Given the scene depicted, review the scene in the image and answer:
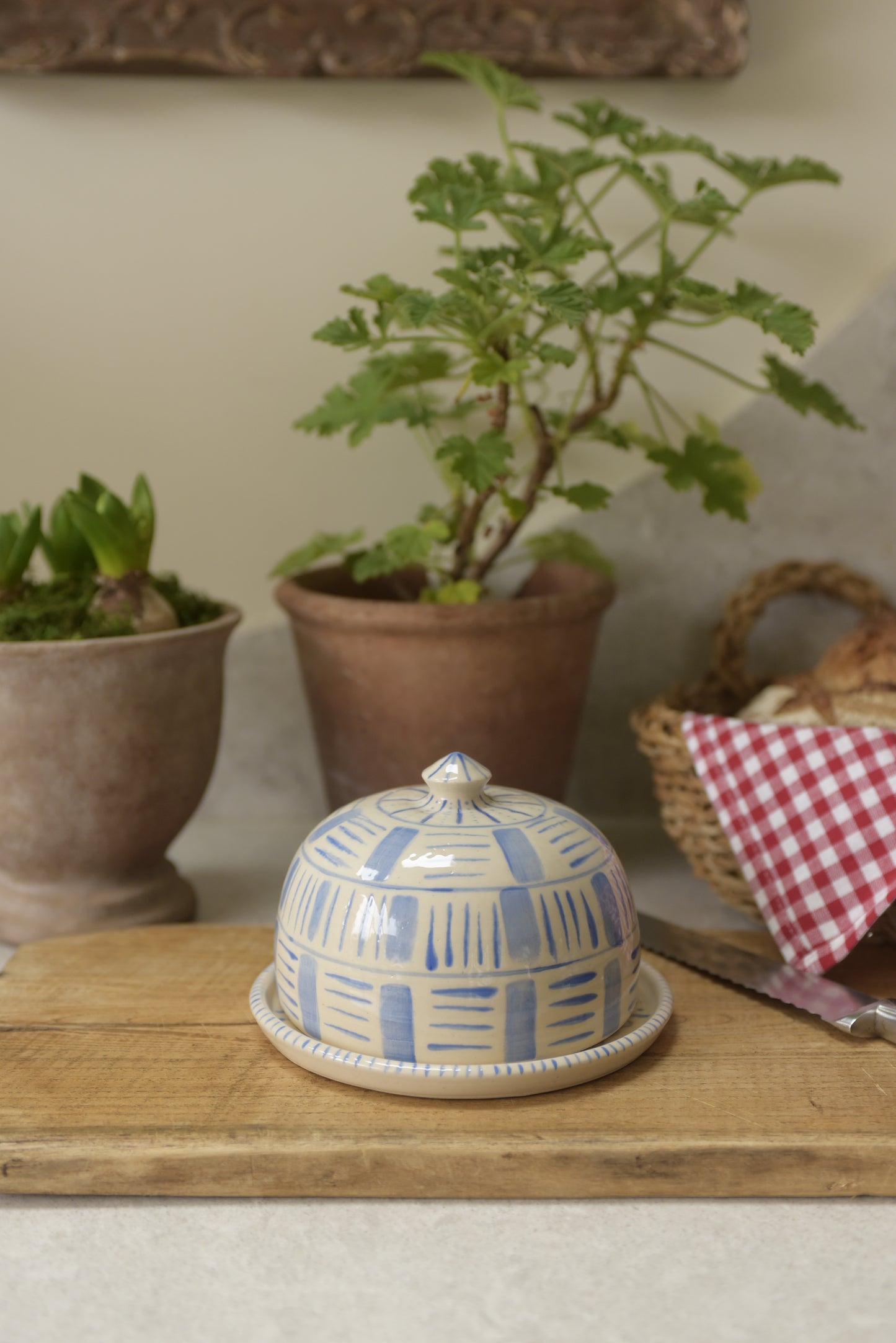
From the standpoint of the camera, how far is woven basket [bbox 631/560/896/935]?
82 centimetres

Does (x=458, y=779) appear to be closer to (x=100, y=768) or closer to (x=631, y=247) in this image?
(x=100, y=768)

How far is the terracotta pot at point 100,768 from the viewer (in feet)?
2.55

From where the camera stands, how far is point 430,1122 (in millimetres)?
568

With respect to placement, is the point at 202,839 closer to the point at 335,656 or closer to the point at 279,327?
the point at 335,656

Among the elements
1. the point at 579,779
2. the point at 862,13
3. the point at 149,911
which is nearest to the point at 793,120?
the point at 862,13

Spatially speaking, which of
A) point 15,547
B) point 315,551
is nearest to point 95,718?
point 15,547

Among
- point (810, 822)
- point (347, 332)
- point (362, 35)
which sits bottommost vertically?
point (810, 822)

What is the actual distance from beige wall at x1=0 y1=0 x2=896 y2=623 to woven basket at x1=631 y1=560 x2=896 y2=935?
7.2 inches

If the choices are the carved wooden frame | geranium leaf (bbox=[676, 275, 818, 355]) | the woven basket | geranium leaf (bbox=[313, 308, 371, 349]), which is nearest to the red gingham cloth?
the woven basket

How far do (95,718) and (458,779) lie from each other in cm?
29

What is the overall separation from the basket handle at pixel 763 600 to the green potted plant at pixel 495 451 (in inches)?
3.8

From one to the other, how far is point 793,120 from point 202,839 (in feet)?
2.83

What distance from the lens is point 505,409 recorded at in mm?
863

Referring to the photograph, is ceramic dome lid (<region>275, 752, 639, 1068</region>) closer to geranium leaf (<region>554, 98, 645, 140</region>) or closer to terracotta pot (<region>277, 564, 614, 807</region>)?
terracotta pot (<region>277, 564, 614, 807</region>)
